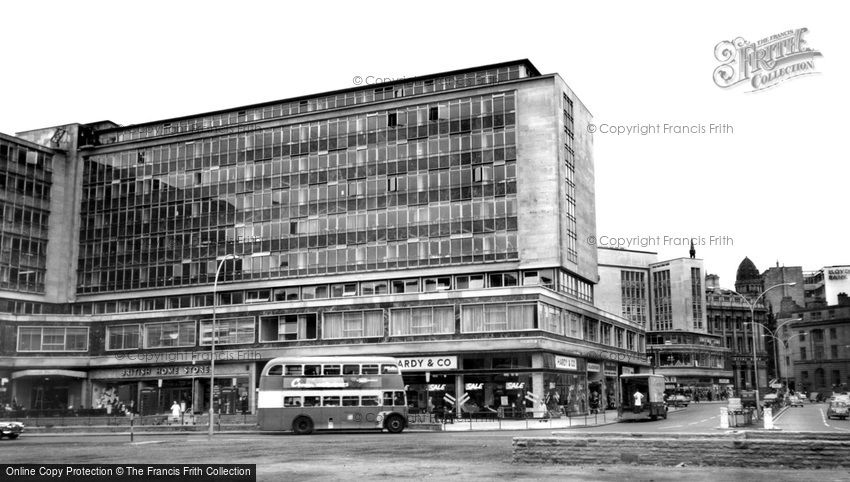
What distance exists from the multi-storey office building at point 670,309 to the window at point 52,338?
86982 millimetres

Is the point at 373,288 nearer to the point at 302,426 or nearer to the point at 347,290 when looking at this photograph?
the point at 347,290

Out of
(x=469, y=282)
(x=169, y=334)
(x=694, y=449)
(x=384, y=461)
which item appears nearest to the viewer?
(x=694, y=449)

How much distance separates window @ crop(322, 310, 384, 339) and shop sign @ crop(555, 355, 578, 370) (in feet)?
50.7

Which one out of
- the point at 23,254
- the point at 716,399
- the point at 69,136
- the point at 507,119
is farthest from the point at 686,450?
the point at 716,399

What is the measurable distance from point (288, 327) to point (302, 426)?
3031cm

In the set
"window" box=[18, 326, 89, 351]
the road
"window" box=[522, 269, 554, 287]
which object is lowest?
the road

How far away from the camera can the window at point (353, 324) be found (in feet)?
240

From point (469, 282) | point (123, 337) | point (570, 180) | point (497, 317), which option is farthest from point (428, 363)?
point (123, 337)

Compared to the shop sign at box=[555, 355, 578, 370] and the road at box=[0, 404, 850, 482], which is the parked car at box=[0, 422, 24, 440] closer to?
the road at box=[0, 404, 850, 482]

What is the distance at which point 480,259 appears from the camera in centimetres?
7306

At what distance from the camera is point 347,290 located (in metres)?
78.2

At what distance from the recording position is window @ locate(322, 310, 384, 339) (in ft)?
240

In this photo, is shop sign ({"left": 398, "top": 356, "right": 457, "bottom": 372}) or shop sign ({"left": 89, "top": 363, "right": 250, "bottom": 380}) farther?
shop sign ({"left": 89, "top": 363, "right": 250, "bottom": 380})
